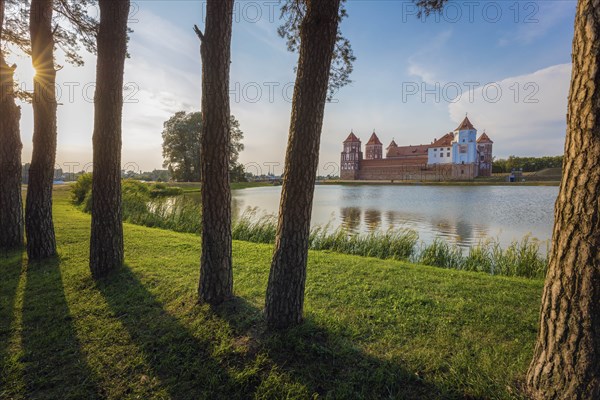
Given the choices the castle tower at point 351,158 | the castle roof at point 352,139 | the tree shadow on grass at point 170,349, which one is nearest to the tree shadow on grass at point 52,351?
the tree shadow on grass at point 170,349

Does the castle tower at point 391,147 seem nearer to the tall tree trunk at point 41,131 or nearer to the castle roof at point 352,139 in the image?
the castle roof at point 352,139

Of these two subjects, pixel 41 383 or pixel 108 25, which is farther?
pixel 108 25

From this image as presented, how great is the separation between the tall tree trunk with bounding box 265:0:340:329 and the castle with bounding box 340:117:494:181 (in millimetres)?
68617

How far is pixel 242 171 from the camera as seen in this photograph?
4472cm

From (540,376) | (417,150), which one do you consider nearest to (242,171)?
(540,376)

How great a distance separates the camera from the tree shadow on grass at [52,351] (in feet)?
6.55

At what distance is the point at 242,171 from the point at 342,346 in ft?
144

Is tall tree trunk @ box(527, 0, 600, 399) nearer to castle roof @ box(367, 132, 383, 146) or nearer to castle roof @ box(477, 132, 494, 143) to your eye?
castle roof @ box(477, 132, 494, 143)

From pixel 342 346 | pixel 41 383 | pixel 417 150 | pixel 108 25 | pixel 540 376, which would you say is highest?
pixel 417 150

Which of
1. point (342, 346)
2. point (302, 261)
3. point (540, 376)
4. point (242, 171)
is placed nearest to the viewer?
point (540, 376)

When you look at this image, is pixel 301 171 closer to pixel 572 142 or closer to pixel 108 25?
pixel 572 142

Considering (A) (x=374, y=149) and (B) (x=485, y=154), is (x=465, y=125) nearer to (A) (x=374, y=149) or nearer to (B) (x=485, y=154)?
(B) (x=485, y=154)

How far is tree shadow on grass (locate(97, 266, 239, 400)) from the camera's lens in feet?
6.39

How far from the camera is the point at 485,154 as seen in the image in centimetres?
6619
